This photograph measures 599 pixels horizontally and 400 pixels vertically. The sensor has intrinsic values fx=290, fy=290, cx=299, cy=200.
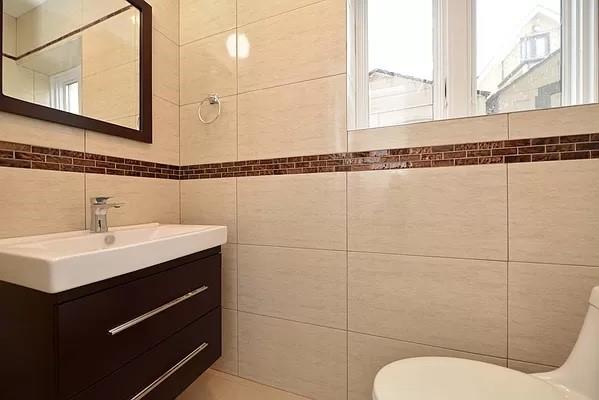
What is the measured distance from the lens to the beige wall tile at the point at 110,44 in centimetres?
124

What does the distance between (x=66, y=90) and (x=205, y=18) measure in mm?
822

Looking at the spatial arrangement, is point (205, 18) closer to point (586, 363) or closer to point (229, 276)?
point (229, 276)

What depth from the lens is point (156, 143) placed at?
154cm

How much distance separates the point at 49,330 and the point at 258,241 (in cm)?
87

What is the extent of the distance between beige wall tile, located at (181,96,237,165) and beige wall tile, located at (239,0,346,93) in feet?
0.54

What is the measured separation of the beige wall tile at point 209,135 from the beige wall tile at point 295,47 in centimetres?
16

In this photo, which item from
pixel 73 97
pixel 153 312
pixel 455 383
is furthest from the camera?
pixel 73 97

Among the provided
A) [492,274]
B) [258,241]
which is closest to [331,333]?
[258,241]

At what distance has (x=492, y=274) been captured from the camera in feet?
3.48

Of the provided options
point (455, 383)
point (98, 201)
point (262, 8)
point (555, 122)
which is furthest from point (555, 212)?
point (98, 201)

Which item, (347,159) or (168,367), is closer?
(168,367)

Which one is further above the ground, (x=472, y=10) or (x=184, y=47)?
(x=184, y=47)

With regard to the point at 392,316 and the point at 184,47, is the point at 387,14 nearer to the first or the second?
the point at 184,47

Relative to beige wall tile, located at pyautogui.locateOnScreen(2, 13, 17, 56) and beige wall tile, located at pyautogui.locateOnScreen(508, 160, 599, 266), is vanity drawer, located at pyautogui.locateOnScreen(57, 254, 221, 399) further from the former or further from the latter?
beige wall tile, located at pyautogui.locateOnScreen(508, 160, 599, 266)
